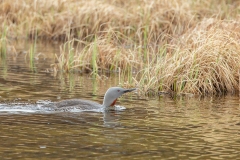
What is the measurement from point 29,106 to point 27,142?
2697 millimetres

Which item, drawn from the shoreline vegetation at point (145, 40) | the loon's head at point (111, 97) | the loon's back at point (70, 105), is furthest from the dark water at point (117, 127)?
the shoreline vegetation at point (145, 40)

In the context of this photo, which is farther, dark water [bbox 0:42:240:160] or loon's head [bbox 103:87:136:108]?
loon's head [bbox 103:87:136:108]

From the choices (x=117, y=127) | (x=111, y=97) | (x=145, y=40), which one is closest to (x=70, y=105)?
(x=111, y=97)

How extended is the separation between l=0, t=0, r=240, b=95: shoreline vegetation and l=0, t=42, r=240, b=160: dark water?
0.64 metres

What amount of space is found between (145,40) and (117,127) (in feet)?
26.8

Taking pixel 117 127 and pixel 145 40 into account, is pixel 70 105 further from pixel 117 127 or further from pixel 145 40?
pixel 145 40

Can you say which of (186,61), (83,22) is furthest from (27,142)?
(83,22)

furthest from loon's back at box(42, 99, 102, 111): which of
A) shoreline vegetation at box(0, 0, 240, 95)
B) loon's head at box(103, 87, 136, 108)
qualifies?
shoreline vegetation at box(0, 0, 240, 95)

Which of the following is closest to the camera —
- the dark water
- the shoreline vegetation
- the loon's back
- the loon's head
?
the dark water

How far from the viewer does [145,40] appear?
17641mm

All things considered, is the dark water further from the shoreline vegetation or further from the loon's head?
the shoreline vegetation

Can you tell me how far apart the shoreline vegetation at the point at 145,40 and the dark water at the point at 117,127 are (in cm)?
64

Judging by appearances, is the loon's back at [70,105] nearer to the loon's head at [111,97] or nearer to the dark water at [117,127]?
the dark water at [117,127]

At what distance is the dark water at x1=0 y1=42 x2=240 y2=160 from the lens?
316 inches
